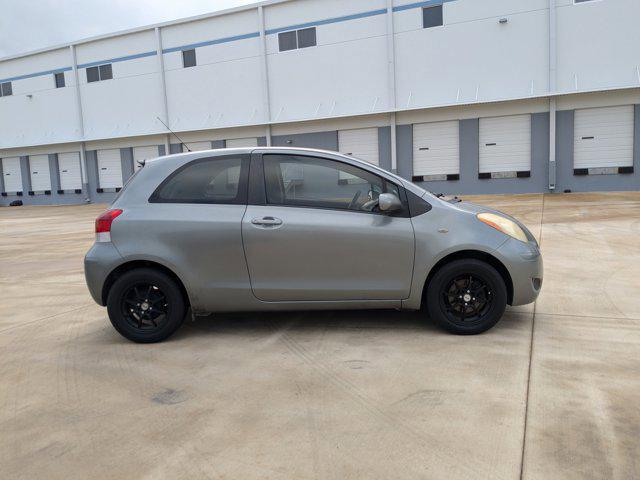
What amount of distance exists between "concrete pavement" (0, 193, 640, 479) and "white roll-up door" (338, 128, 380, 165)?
1916cm

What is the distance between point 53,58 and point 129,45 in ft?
20.0

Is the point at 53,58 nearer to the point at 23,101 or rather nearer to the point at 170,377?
the point at 23,101

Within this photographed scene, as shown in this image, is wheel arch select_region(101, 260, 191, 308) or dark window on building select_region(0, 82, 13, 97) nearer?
wheel arch select_region(101, 260, 191, 308)

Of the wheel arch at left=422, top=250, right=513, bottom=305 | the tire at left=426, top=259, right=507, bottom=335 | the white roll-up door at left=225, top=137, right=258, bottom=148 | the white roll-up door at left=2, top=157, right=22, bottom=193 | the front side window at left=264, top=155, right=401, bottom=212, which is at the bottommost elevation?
the tire at left=426, top=259, right=507, bottom=335

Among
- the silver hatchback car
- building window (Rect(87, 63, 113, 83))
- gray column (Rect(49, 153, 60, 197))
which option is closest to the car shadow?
the silver hatchback car

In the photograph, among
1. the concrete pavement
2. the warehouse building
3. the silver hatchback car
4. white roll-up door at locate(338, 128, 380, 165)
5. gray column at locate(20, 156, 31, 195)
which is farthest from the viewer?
gray column at locate(20, 156, 31, 195)

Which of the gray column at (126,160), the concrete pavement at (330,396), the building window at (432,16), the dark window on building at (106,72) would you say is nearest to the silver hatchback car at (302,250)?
the concrete pavement at (330,396)

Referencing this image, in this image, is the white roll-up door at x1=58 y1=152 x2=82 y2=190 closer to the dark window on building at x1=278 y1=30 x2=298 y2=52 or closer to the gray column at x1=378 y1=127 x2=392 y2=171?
the dark window on building at x1=278 y1=30 x2=298 y2=52

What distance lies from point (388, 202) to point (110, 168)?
A: 29.7 m

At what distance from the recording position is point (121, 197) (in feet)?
15.6

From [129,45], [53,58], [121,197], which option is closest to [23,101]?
[53,58]

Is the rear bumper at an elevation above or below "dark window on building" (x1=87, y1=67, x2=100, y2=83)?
below

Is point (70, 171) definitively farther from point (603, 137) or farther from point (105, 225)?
point (105, 225)

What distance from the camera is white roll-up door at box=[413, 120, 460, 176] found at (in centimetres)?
2292
